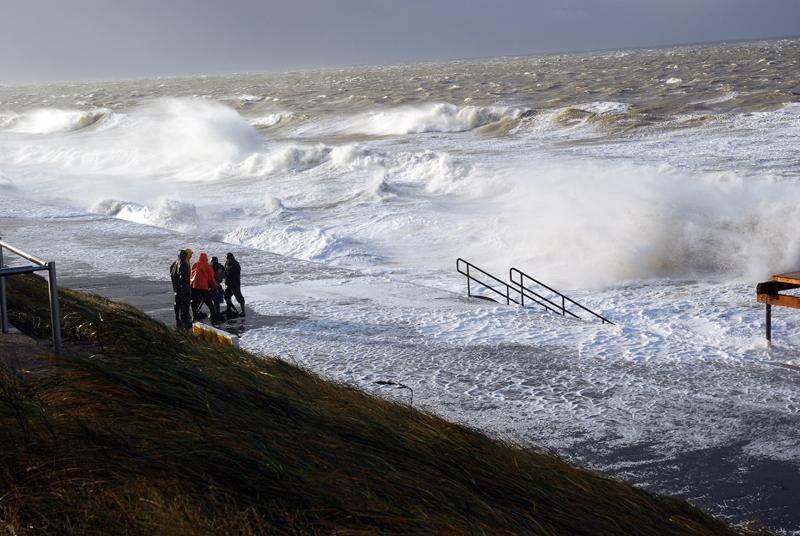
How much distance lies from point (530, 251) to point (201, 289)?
11.1 m

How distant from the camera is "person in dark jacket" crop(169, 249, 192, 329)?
13.0m

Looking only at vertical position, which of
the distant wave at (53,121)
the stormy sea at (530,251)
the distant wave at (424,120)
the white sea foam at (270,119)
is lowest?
the stormy sea at (530,251)

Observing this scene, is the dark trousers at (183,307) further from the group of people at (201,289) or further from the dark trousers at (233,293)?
the dark trousers at (233,293)

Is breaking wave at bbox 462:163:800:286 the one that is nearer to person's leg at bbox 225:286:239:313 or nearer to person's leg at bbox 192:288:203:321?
person's leg at bbox 225:286:239:313

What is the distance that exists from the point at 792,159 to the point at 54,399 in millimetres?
31099

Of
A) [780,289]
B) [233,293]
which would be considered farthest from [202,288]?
[780,289]

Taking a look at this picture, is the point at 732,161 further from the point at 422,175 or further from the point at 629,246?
the point at 629,246

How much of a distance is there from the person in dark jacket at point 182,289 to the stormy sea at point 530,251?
0.93 metres

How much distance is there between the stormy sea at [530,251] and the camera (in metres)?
9.35

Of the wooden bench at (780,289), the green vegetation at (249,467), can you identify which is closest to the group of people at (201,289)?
the green vegetation at (249,467)

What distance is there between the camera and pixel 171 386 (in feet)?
18.1

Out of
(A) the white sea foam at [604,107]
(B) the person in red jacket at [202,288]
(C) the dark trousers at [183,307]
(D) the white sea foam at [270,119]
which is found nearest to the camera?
(C) the dark trousers at [183,307]

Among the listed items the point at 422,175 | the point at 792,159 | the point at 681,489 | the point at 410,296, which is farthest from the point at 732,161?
the point at 681,489

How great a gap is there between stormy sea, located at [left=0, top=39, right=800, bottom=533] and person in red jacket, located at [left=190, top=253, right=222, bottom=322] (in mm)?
828
